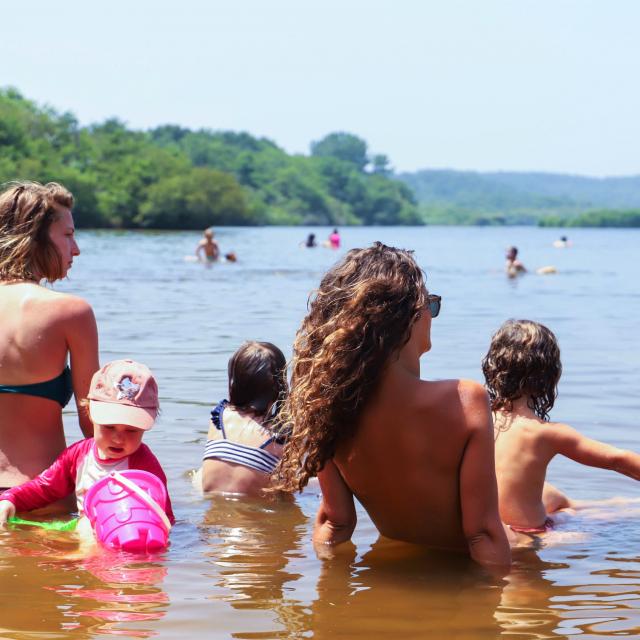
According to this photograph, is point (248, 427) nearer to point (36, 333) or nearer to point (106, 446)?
point (106, 446)

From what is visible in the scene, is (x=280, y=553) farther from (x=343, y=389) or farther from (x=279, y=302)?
(x=279, y=302)

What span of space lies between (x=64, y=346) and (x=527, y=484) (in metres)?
2.10

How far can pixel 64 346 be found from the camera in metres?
4.81

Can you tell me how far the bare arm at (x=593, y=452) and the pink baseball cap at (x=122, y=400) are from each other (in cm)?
173

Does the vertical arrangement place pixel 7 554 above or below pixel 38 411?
below

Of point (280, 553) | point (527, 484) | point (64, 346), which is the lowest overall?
point (280, 553)

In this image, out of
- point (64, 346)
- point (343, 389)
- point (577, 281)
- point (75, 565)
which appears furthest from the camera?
point (577, 281)

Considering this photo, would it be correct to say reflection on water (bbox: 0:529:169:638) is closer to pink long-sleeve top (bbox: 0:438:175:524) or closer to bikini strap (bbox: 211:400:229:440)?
pink long-sleeve top (bbox: 0:438:175:524)

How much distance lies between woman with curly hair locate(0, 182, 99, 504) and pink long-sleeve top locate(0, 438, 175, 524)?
108 millimetres

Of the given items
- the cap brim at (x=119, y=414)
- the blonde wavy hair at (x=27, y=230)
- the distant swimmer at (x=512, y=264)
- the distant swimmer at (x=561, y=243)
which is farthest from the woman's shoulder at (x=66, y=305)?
the distant swimmer at (x=561, y=243)

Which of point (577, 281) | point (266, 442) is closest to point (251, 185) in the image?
point (577, 281)

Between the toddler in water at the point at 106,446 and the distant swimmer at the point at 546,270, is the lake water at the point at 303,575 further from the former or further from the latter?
the distant swimmer at the point at 546,270

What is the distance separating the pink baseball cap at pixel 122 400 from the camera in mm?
4559

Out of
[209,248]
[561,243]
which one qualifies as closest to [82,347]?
[209,248]
